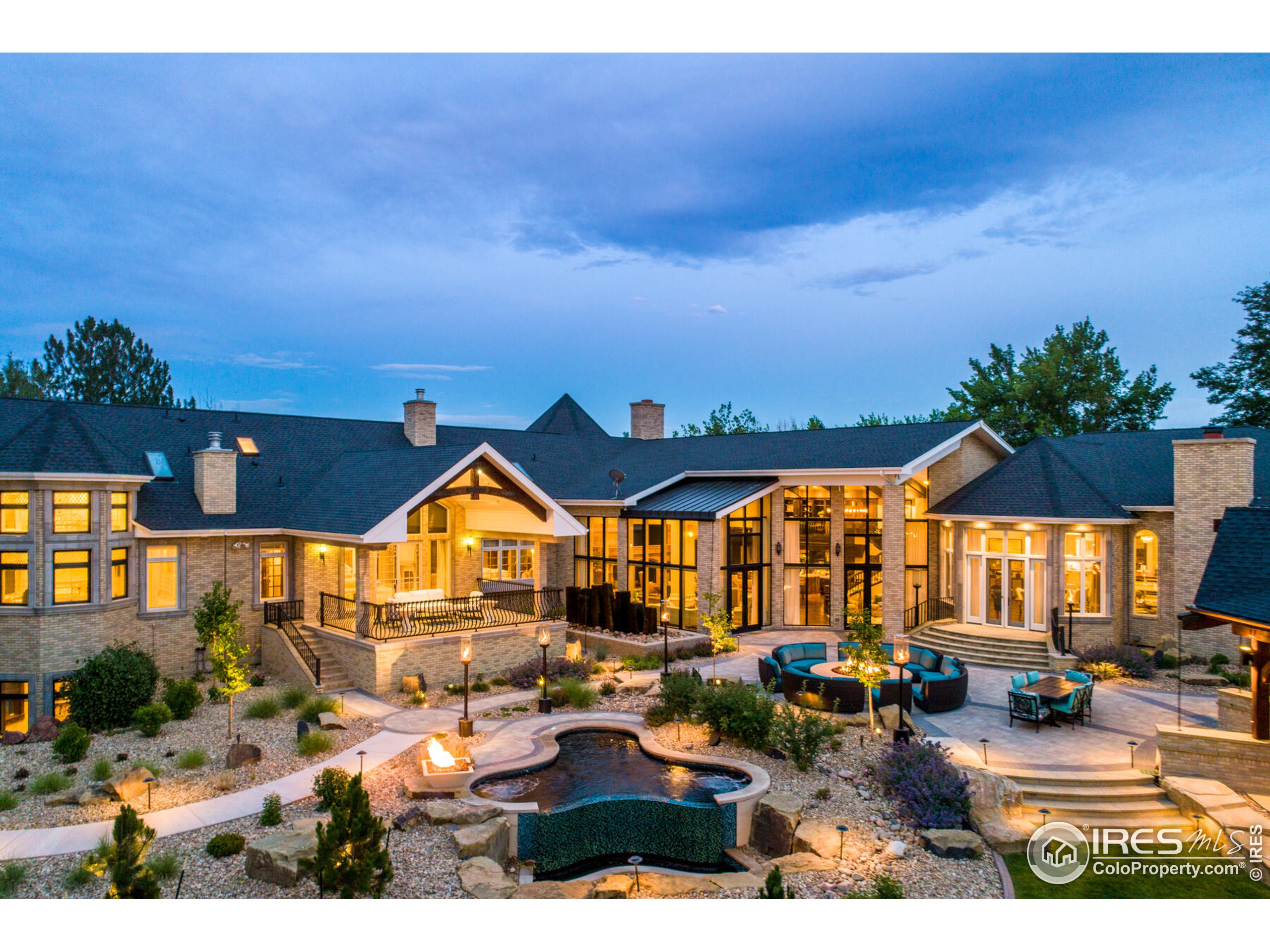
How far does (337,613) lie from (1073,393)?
35574mm

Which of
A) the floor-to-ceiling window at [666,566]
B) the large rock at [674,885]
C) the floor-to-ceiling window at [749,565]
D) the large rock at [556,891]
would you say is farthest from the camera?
the floor-to-ceiling window at [749,565]

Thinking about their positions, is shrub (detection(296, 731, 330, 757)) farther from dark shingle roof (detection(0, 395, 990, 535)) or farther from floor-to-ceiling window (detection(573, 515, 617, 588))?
floor-to-ceiling window (detection(573, 515, 617, 588))

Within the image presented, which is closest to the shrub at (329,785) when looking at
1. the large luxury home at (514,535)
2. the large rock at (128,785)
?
the large rock at (128,785)

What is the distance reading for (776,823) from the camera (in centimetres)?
989

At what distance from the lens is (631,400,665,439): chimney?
31844 mm

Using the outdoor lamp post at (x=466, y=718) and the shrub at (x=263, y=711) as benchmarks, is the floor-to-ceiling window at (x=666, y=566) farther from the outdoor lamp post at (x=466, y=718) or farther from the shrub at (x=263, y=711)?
the shrub at (x=263, y=711)

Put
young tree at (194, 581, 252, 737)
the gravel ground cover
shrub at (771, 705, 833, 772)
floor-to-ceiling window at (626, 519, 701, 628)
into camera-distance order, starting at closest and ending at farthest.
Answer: the gravel ground cover → shrub at (771, 705, 833, 772) → young tree at (194, 581, 252, 737) → floor-to-ceiling window at (626, 519, 701, 628)

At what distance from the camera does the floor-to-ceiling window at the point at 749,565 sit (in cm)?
2269

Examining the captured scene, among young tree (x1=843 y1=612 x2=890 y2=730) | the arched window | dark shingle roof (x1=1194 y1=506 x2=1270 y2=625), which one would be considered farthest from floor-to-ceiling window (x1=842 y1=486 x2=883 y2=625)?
dark shingle roof (x1=1194 y1=506 x2=1270 y2=625)

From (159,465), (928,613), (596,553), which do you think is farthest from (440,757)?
(928,613)

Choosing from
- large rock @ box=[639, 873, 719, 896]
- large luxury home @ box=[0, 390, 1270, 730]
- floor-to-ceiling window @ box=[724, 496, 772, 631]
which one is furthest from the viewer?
floor-to-ceiling window @ box=[724, 496, 772, 631]

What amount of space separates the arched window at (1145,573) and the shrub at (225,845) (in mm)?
21019

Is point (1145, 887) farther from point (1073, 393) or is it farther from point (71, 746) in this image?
point (1073, 393)

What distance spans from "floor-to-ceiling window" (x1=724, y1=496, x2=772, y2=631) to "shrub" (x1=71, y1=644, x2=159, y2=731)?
49.1 ft
